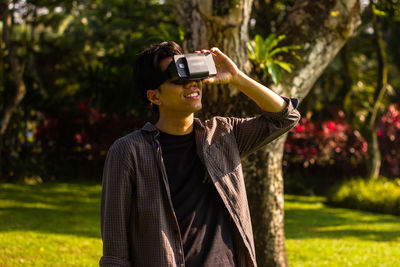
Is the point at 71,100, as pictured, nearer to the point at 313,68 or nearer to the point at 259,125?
the point at 313,68

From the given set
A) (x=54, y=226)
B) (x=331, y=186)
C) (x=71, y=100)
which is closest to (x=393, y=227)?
(x=331, y=186)

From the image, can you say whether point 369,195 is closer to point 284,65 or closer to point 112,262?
point 284,65

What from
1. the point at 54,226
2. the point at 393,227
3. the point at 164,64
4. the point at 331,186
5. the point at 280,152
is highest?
the point at 164,64

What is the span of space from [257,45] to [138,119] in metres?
10.6

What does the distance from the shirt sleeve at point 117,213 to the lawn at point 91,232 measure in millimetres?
4263

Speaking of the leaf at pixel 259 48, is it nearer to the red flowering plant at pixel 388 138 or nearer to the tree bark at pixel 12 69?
the tree bark at pixel 12 69

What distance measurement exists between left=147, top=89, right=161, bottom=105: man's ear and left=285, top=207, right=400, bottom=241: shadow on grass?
6.43 m

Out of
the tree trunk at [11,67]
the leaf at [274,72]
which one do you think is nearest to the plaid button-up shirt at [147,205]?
the leaf at [274,72]

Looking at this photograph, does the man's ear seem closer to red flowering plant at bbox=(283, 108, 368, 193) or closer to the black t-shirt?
the black t-shirt

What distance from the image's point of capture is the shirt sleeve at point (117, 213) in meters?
2.46

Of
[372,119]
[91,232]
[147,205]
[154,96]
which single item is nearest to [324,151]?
[372,119]

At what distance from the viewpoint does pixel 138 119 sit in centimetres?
1516

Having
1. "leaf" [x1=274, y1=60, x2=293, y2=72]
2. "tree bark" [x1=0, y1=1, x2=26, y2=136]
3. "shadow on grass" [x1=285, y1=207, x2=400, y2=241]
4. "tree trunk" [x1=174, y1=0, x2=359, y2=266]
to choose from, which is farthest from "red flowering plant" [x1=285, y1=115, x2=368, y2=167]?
"leaf" [x1=274, y1=60, x2=293, y2=72]

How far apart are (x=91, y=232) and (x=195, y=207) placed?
6.10 m
